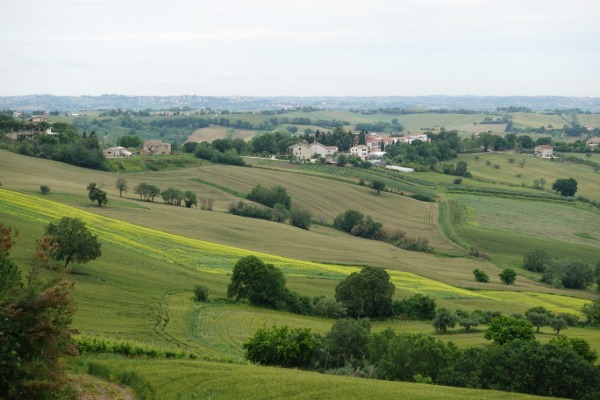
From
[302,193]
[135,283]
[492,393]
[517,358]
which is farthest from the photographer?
[302,193]

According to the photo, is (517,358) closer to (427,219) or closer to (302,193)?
(427,219)

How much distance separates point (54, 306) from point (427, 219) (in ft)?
221

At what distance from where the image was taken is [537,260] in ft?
219

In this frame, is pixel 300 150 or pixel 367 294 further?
pixel 300 150

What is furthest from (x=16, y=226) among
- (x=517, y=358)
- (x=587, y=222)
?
(x=587, y=222)

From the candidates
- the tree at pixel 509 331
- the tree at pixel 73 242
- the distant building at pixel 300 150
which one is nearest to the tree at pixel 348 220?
the tree at pixel 73 242

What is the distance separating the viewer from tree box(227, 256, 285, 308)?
4228 cm

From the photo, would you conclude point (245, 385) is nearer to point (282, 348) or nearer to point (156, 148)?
point (282, 348)

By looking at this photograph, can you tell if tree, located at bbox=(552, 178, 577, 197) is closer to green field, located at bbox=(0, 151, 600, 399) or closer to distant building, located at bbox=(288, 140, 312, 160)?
green field, located at bbox=(0, 151, 600, 399)

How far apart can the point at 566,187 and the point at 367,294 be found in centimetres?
6865

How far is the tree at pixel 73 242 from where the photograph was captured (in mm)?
40594

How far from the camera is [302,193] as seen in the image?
90.0 m

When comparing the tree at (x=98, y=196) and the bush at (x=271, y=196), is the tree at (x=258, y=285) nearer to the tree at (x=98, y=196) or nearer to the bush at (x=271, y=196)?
the tree at (x=98, y=196)

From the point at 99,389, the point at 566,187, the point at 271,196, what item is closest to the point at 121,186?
the point at 271,196
